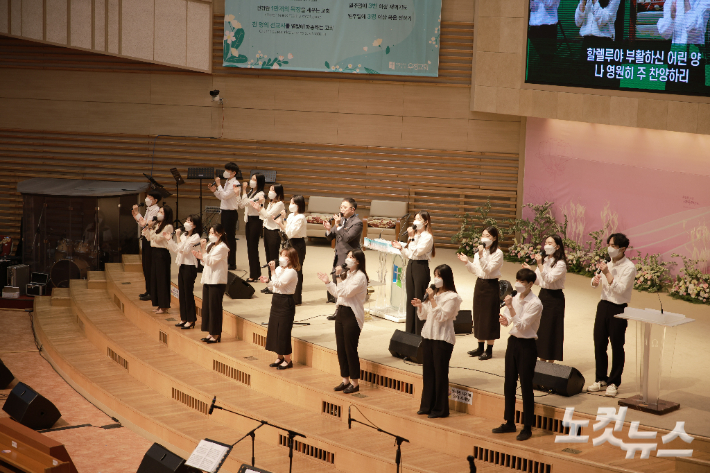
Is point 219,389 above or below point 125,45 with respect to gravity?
below

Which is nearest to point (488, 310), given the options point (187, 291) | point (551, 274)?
point (551, 274)

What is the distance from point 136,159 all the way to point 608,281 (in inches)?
355

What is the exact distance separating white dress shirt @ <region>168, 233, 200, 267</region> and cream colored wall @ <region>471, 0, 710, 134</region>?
5356mm

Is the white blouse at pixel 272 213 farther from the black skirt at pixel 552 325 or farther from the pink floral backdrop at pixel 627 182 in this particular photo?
the pink floral backdrop at pixel 627 182

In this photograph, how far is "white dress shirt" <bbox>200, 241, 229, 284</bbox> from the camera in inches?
287

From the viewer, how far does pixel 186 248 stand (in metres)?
7.56

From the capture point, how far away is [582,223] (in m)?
10.8

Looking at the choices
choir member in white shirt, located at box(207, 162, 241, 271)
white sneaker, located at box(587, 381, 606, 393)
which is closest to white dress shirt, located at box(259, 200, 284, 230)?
choir member in white shirt, located at box(207, 162, 241, 271)

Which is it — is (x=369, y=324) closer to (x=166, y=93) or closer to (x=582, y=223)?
(x=582, y=223)

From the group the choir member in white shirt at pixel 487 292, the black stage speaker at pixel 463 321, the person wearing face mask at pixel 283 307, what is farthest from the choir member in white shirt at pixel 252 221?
the choir member in white shirt at pixel 487 292

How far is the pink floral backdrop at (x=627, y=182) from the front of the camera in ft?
31.1

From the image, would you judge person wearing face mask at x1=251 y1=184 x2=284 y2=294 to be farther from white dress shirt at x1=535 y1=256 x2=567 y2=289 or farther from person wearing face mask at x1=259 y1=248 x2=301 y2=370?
white dress shirt at x1=535 y1=256 x2=567 y2=289

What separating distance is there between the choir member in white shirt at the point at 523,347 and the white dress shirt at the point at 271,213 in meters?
3.63

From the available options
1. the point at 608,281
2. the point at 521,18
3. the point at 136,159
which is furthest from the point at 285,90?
the point at 608,281
